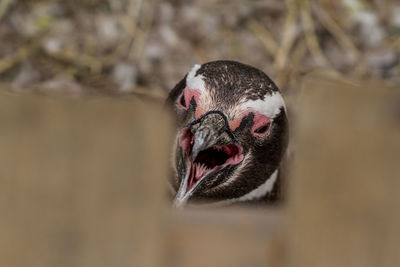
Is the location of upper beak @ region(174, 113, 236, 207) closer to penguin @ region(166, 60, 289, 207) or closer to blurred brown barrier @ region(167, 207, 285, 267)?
penguin @ region(166, 60, 289, 207)

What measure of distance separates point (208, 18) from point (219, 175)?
0.96 meters

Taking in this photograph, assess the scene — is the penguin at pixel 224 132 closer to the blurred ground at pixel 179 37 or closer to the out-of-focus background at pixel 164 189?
the out-of-focus background at pixel 164 189

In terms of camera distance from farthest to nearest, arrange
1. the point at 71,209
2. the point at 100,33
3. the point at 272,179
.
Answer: the point at 100,33 < the point at 71,209 < the point at 272,179

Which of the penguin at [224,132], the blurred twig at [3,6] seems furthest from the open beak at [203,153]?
the blurred twig at [3,6]

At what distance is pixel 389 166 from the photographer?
50cm

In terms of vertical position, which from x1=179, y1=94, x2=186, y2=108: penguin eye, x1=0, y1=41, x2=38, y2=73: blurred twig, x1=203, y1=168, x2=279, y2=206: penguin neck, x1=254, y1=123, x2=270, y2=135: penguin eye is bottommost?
x1=203, y1=168, x2=279, y2=206: penguin neck

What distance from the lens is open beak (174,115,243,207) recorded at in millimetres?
283

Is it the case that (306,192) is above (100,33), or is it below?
below

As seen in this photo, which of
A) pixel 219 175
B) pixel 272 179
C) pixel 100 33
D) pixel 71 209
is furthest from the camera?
pixel 100 33

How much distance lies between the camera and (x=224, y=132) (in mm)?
316

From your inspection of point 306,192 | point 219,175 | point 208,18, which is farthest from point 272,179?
point 208,18

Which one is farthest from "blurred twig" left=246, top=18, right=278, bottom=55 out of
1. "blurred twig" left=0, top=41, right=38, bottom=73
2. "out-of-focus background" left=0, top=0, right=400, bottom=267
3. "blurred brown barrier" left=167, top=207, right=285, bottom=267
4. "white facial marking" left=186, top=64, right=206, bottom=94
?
"white facial marking" left=186, top=64, right=206, bottom=94

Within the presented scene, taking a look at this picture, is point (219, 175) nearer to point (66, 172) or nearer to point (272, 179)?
point (272, 179)

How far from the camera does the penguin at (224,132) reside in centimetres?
30
